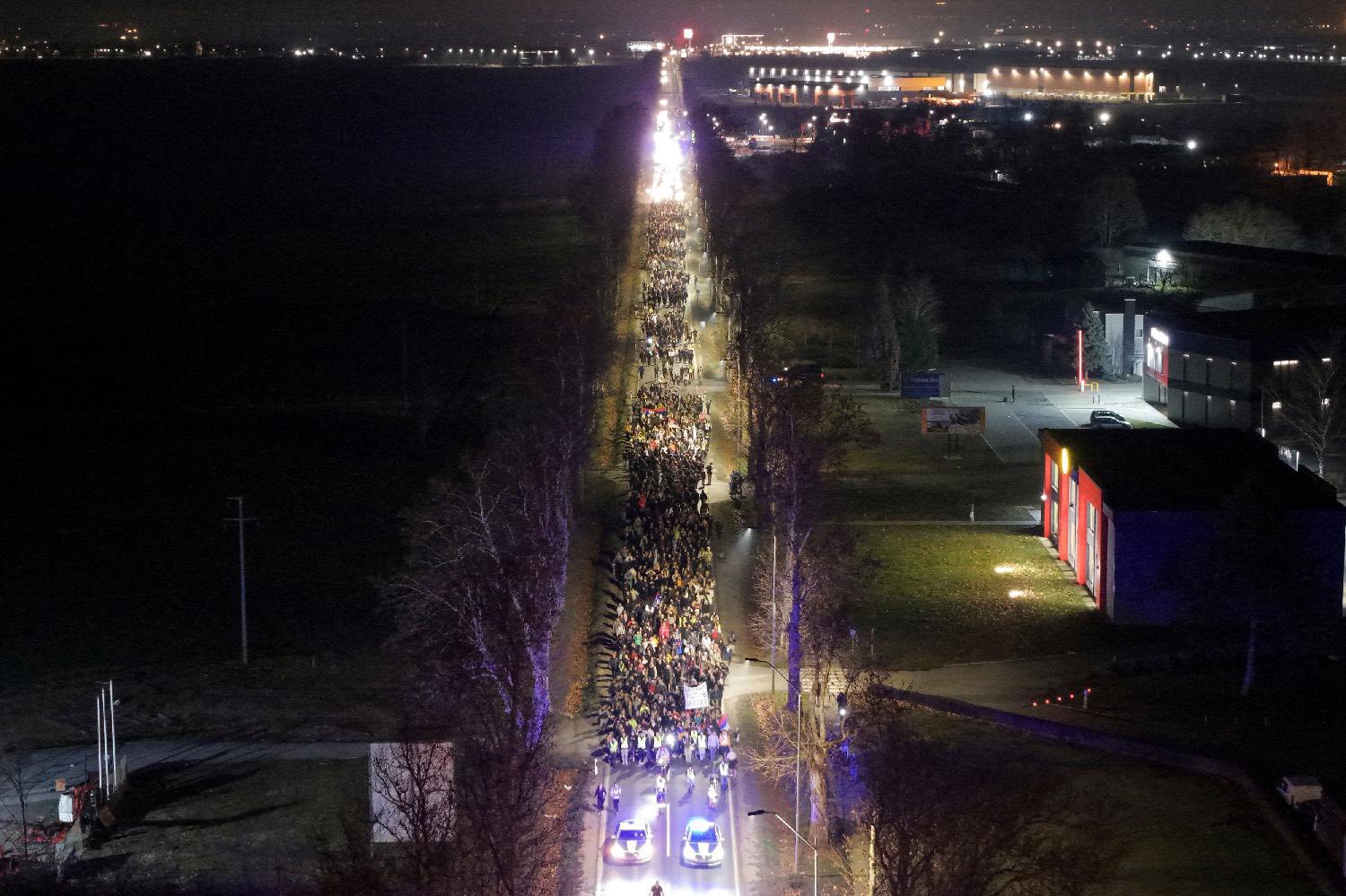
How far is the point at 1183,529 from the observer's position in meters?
22.2

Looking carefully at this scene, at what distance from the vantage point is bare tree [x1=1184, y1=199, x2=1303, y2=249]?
189 ft

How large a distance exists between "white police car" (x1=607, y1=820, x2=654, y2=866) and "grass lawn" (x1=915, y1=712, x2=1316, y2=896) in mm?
3950

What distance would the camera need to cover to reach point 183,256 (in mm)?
65812

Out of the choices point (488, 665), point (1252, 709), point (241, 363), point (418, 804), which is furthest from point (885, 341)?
point (418, 804)

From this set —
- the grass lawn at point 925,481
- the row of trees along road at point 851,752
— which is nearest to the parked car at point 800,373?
the row of trees along road at point 851,752

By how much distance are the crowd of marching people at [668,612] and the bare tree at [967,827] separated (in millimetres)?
1785

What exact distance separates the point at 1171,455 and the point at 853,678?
11.0 m

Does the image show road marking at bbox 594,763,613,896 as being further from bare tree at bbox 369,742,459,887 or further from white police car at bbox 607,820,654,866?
bare tree at bbox 369,742,459,887

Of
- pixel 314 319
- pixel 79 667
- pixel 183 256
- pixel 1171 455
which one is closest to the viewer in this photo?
pixel 79 667

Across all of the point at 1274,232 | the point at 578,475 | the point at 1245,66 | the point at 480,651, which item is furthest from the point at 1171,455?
the point at 1245,66

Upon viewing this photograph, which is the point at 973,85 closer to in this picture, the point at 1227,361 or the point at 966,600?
the point at 1227,361

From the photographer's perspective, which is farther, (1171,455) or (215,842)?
(1171,455)

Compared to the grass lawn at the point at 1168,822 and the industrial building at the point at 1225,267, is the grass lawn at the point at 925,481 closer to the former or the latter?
the grass lawn at the point at 1168,822

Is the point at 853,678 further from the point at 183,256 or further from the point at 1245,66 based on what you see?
the point at 1245,66
